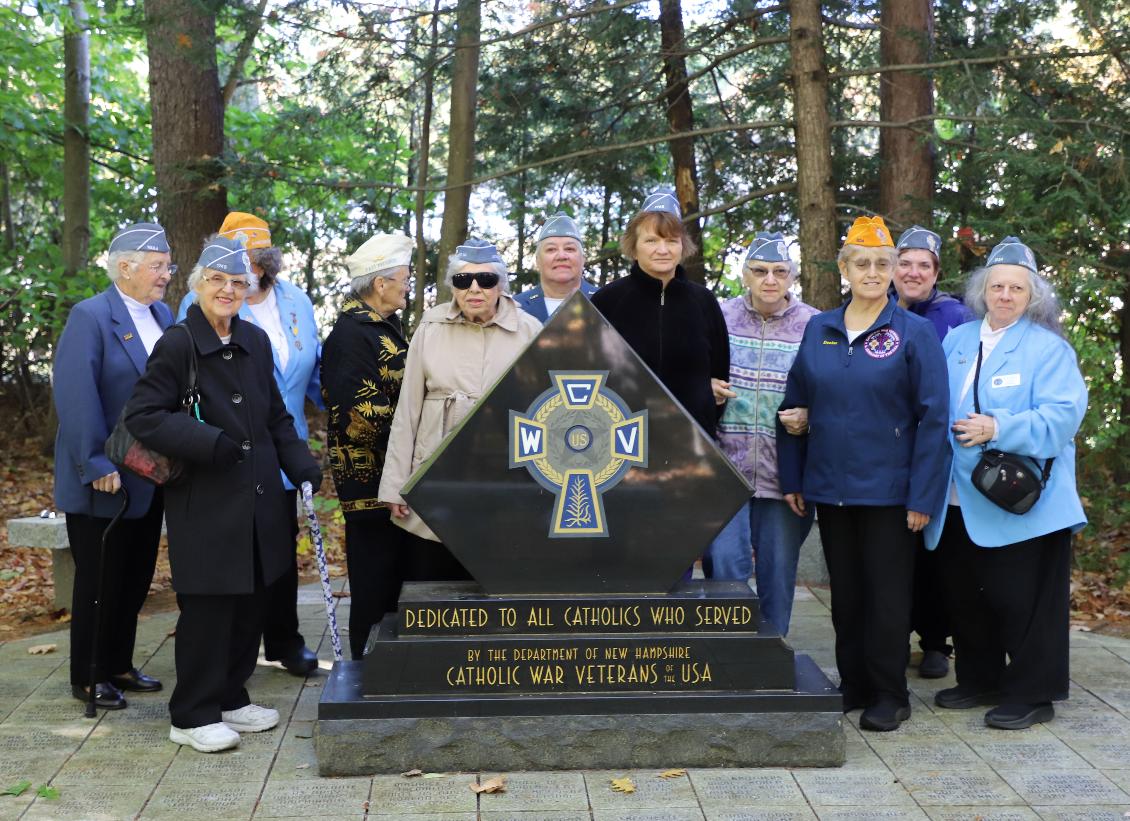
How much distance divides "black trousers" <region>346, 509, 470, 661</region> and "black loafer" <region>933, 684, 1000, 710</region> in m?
1.97

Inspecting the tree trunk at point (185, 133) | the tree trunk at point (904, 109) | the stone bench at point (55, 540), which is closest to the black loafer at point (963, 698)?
the tree trunk at point (904, 109)

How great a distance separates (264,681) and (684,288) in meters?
2.48

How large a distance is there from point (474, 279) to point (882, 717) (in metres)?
2.23

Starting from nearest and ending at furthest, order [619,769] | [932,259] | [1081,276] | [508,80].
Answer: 1. [619,769]
2. [932,259]
3. [1081,276]
4. [508,80]

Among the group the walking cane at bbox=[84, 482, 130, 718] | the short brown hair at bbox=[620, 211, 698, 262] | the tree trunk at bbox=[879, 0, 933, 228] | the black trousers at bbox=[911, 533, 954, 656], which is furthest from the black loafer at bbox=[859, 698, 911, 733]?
the tree trunk at bbox=[879, 0, 933, 228]

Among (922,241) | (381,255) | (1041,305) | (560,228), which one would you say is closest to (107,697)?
(381,255)

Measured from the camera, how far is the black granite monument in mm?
4117

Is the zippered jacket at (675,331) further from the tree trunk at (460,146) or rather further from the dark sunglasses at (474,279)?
the tree trunk at (460,146)

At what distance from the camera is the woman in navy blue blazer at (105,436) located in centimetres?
466

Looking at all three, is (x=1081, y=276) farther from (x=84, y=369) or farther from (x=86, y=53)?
(x=86, y=53)

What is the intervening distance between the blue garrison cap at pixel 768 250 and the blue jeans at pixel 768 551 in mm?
967

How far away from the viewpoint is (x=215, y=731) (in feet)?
14.1

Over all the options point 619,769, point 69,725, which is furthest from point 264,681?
point 619,769

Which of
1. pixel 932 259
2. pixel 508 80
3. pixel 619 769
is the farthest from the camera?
pixel 508 80
